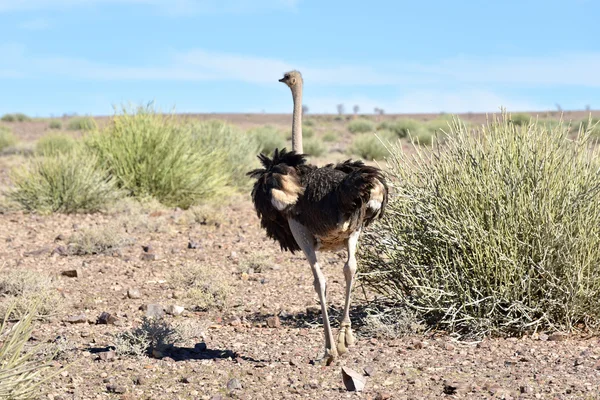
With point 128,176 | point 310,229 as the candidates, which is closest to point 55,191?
point 128,176

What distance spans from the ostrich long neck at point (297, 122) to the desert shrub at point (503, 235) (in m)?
0.98

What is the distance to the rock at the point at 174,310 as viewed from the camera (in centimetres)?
767

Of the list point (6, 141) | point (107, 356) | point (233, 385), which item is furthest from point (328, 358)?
point (6, 141)

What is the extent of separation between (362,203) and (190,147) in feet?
33.4

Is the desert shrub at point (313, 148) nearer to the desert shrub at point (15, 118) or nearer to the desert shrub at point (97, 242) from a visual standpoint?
the desert shrub at point (97, 242)

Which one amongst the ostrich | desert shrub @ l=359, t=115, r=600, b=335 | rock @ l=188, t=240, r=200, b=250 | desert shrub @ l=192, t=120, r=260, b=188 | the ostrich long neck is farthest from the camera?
desert shrub @ l=192, t=120, r=260, b=188

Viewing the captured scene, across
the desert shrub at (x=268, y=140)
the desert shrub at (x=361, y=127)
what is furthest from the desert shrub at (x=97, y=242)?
the desert shrub at (x=361, y=127)

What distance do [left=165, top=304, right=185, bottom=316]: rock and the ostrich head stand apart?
2.49 meters

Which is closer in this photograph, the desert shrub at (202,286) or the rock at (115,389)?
the rock at (115,389)

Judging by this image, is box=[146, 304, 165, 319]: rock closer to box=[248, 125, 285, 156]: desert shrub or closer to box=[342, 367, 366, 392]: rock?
box=[342, 367, 366, 392]: rock

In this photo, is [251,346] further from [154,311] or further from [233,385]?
[154,311]

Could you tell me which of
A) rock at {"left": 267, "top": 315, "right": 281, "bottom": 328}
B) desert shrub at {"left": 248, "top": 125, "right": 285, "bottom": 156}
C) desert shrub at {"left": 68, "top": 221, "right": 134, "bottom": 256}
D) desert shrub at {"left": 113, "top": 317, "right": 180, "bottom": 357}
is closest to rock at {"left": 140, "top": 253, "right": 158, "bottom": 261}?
desert shrub at {"left": 68, "top": 221, "right": 134, "bottom": 256}

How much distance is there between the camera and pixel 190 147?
Answer: 15.3 metres

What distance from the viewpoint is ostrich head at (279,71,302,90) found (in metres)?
6.94
